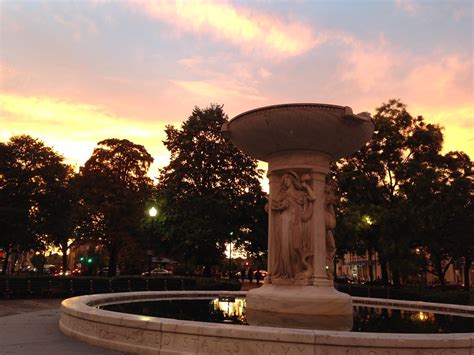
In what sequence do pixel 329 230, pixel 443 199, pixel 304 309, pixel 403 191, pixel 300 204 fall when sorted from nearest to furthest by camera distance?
pixel 304 309
pixel 300 204
pixel 329 230
pixel 443 199
pixel 403 191

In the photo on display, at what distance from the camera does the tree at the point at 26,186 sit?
108 feet

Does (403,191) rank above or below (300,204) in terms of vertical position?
above

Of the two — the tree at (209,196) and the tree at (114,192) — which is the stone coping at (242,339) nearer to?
the tree at (209,196)

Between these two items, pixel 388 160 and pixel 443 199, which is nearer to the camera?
pixel 443 199

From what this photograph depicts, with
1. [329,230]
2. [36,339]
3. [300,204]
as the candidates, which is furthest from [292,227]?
[36,339]

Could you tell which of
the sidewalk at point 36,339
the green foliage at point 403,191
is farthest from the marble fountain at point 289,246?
the green foliage at point 403,191

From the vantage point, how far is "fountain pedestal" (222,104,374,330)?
958 cm

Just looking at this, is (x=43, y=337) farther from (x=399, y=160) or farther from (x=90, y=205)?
(x=90, y=205)

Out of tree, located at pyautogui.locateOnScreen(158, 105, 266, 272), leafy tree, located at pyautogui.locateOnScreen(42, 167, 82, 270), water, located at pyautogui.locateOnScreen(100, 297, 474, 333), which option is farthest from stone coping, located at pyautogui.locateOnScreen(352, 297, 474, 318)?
leafy tree, located at pyautogui.locateOnScreen(42, 167, 82, 270)

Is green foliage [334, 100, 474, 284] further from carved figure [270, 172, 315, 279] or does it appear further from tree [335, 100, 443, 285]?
carved figure [270, 172, 315, 279]

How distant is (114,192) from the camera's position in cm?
4831

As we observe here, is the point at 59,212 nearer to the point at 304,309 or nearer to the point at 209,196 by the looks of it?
the point at 209,196

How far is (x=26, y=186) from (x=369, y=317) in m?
30.6

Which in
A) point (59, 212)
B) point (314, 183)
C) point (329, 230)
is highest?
point (59, 212)
